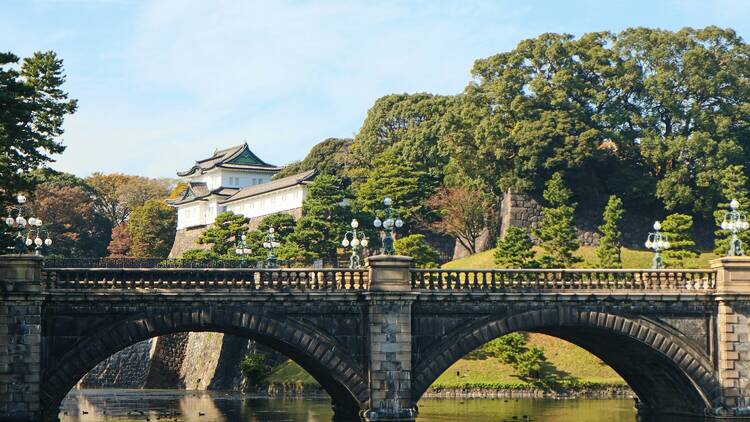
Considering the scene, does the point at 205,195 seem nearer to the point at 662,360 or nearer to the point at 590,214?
the point at 590,214

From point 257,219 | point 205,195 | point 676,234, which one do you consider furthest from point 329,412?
point 205,195

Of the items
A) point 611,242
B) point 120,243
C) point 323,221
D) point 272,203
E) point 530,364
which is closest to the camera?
point 530,364

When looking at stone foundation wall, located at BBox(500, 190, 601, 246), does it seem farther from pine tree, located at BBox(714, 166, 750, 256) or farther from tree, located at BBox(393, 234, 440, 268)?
tree, located at BBox(393, 234, 440, 268)

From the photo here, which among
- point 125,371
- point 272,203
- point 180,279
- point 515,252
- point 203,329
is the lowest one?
point 125,371

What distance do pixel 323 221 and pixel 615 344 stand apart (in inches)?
1693

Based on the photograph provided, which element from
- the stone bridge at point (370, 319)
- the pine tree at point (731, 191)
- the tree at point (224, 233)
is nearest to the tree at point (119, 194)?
the tree at point (224, 233)

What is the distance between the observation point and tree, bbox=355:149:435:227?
102 m

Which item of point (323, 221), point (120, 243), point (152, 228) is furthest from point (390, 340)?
point (152, 228)

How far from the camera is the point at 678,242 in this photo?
84438mm

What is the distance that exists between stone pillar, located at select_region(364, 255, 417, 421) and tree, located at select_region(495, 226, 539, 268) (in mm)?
33046

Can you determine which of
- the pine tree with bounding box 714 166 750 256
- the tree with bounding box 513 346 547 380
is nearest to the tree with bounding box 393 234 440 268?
the tree with bounding box 513 346 547 380

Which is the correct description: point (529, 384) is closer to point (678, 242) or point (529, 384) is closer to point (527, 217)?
point (678, 242)

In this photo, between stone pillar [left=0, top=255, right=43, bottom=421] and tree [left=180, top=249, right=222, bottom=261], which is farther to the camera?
tree [left=180, top=249, right=222, bottom=261]

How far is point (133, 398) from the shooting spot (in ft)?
260
